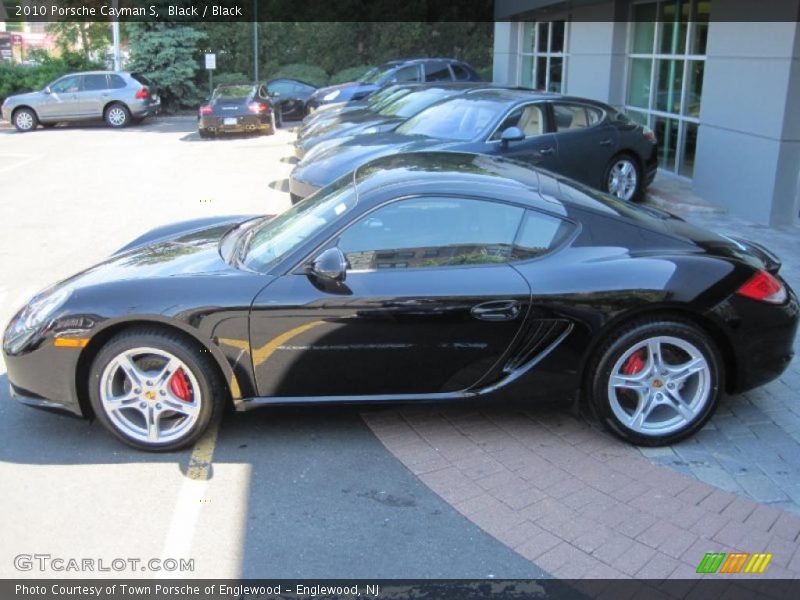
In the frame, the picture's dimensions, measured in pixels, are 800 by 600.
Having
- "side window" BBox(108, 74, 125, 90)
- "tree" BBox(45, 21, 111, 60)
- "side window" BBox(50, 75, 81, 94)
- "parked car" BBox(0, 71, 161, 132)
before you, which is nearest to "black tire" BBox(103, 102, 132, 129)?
"parked car" BBox(0, 71, 161, 132)

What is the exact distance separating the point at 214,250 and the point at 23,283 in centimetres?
347

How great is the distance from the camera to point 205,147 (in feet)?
60.3

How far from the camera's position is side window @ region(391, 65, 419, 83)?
2066 cm

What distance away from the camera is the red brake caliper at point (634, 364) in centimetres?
425

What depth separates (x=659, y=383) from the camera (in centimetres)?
426

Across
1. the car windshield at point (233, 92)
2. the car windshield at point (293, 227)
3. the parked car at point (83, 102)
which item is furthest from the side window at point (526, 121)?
the parked car at point (83, 102)

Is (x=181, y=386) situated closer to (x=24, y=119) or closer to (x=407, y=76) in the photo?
(x=407, y=76)

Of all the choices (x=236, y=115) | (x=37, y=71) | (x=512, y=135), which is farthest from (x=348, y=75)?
(x=512, y=135)

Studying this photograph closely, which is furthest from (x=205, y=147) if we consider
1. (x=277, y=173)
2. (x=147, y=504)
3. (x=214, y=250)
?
(x=147, y=504)

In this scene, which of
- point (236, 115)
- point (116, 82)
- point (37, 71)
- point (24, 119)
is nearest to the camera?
point (236, 115)

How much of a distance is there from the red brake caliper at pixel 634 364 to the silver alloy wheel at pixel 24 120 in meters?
22.4

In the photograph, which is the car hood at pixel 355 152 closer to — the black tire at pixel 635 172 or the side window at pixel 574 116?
the side window at pixel 574 116

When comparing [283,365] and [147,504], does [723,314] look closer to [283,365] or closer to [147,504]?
[283,365]

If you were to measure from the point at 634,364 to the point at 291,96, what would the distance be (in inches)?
865
